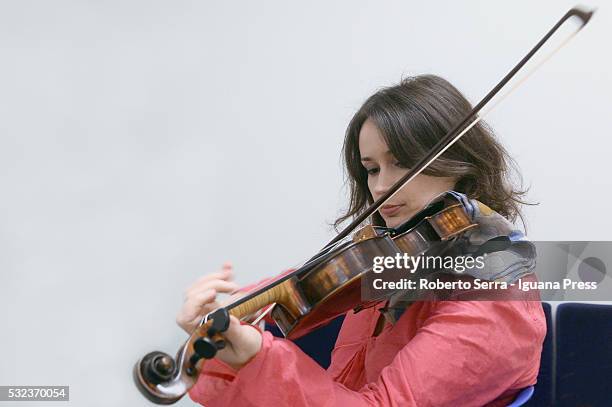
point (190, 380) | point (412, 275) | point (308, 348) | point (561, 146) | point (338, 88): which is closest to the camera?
point (190, 380)

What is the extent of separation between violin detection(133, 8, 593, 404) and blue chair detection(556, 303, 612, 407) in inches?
21.9

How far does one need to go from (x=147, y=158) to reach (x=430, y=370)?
3.68 feet

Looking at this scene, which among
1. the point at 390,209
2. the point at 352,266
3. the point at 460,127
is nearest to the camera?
the point at 352,266

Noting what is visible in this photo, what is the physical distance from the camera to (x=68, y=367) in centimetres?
167

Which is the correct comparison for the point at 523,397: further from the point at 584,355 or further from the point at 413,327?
the point at 584,355

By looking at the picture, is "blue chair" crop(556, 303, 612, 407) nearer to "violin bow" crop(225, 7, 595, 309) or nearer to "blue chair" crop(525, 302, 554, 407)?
"blue chair" crop(525, 302, 554, 407)

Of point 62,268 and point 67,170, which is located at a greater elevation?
point 67,170

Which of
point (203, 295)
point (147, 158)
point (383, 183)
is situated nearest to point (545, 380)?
point (383, 183)

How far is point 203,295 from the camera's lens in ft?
2.42

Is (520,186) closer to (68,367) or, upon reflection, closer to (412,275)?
(412,275)

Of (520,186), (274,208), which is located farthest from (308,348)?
(520,186)

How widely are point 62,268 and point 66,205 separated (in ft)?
0.51

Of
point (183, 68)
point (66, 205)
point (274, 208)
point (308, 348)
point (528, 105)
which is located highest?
point (183, 68)

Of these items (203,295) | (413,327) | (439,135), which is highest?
(439,135)
